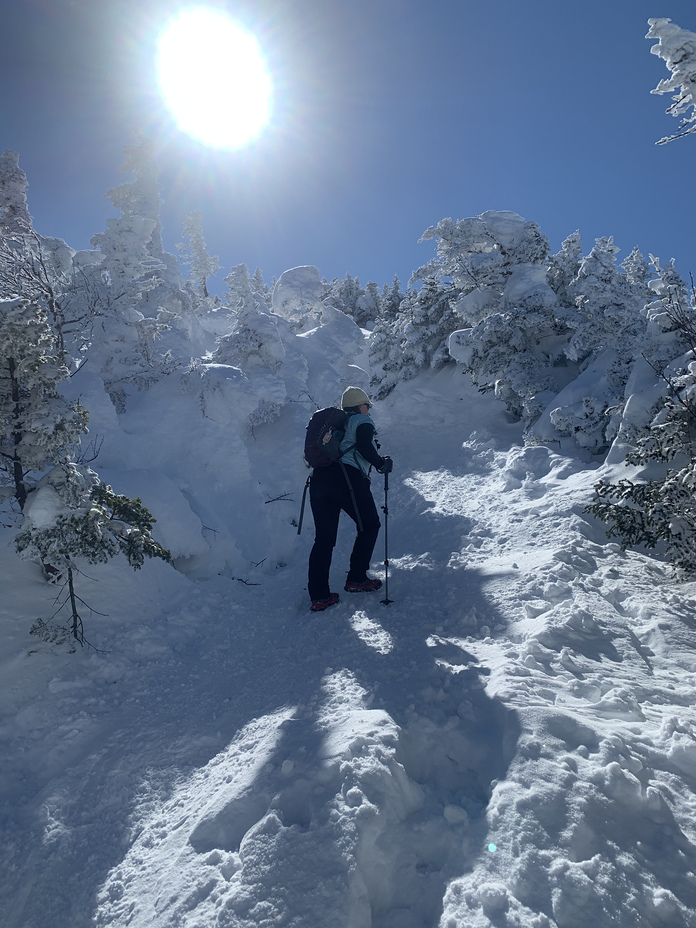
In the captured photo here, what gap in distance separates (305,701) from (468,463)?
32.3 ft

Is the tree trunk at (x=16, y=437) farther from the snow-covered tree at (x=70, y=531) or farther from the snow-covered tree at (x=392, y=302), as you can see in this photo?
the snow-covered tree at (x=392, y=302)

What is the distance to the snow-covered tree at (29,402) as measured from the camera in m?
4.78

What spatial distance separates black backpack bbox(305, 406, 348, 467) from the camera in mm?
6391

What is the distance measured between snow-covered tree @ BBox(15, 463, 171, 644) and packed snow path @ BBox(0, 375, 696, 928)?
451mm

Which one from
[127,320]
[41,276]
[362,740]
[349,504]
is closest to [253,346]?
[127,320]

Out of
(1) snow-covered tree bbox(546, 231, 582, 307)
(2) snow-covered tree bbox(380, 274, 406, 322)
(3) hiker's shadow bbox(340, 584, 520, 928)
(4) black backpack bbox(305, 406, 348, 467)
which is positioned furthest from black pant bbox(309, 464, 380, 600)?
(2) snow-covered tree bbox(380, 274, 406, 322)

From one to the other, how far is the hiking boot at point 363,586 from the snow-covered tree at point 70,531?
2.53 meters

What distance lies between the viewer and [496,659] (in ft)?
14.0

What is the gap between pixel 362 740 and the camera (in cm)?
317

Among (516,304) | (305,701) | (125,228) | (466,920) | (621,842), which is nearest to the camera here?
(466,920)

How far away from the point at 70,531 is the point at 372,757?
12.2 feet

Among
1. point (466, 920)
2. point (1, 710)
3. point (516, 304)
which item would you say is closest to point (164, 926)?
point (466, 920)

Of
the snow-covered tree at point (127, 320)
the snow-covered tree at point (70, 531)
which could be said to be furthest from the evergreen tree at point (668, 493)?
the snow-covered tree at point (127, 320)

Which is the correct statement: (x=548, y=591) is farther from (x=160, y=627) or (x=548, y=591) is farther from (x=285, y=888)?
(x=160, y=627)
